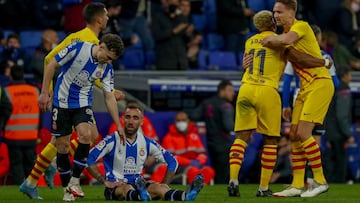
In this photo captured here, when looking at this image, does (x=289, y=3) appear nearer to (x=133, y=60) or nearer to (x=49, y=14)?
(x=133, y=60)

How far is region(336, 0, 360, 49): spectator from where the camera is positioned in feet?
85.2

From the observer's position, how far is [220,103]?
2217 cm

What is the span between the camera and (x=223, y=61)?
2497 cm

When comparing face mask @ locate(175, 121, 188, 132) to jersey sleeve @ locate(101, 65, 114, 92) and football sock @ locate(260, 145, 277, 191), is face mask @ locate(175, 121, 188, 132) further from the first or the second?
jersey sleeve @ locate(101, 65, 114, 92)

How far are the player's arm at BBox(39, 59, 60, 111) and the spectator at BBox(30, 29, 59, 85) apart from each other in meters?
7.20

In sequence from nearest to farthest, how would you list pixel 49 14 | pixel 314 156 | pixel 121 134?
pixel 121 134 < pixel 314 156 < pixel 49 14

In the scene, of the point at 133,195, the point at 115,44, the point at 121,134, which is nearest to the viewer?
the point at 115,44

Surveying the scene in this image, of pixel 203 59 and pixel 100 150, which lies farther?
pixel 203 59

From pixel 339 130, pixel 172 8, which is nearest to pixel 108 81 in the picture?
pixel 339 130

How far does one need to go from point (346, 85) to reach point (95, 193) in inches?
259

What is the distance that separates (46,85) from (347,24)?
1256 cm

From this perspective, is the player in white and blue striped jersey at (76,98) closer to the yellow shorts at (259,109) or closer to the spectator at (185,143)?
the yellow shorts at (259,109)

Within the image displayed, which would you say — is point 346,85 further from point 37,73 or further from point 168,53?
point 37,73

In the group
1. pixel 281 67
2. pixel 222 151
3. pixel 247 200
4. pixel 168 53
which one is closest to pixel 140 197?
pixel 247 200
